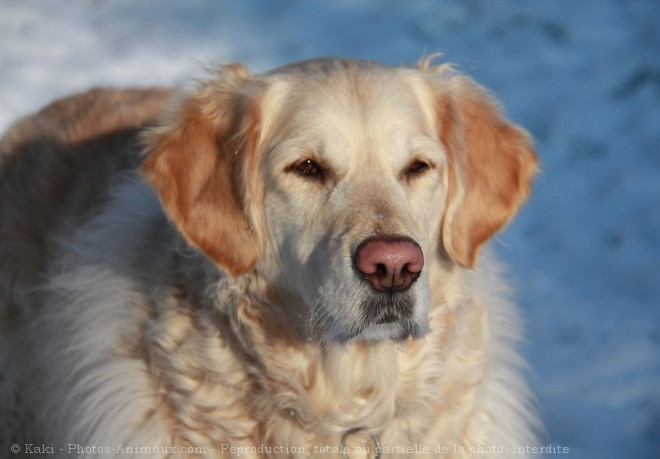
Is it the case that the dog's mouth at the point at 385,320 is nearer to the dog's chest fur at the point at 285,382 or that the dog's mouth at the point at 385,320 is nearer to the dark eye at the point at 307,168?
the dog's chest fur at the point at 285,382

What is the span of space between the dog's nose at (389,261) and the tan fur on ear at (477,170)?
540 millimetres

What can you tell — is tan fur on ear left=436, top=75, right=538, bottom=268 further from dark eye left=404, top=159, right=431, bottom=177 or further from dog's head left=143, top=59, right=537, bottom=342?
dark eye left=404, top=159, right=431, bottom=177

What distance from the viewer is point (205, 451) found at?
12.9 ft

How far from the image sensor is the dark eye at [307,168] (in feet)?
12.0

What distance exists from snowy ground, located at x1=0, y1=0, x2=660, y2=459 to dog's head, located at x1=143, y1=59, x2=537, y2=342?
1.89m

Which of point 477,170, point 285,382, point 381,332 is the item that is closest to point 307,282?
point 381,332

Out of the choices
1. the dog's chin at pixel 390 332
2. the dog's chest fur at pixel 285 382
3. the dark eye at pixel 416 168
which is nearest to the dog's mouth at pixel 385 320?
the dog's chin at pixel 390 332

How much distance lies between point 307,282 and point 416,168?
519 millimetres

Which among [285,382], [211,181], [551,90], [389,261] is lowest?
[285,382]

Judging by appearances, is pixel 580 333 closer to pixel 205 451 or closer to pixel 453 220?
pixel 453 220

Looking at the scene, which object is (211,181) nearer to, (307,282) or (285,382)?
(307,282)

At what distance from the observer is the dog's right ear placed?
3.75 metres

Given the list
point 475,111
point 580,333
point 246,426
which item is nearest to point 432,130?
point 475,111

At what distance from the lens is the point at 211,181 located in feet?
12.5
